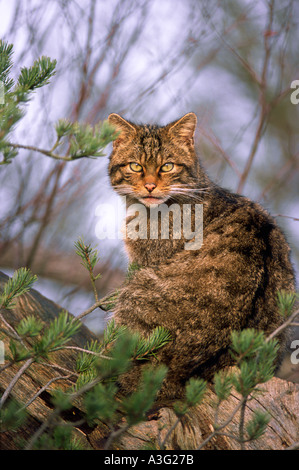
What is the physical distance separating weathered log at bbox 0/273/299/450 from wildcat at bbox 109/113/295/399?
23 cm

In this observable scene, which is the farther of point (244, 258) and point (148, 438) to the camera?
point (244, 258)

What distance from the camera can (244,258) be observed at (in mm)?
3104

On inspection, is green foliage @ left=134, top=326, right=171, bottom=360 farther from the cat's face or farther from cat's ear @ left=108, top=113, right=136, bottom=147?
cat's ear @ left=108, top=113, right=136, bottom=147

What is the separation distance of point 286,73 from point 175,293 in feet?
11.2

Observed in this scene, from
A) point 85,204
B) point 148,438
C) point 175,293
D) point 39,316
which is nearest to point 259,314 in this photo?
point 175,293

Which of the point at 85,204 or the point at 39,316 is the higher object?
the point at 85,204

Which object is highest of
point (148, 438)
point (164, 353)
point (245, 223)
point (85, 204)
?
point (85, 204)

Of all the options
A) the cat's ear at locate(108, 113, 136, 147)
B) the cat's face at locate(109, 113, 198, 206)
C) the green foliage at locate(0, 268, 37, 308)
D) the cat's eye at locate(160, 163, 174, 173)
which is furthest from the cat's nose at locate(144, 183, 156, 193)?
the green foliage at locate(0, 268, 37, 308)

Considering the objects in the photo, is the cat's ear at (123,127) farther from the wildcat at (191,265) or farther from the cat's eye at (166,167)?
the cat's eye at (166,167)

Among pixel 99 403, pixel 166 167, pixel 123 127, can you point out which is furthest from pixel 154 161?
pixel 99 403

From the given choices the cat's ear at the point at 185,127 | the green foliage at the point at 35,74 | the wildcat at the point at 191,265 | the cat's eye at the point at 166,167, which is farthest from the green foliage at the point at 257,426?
the cat's ear at the point at 185,127

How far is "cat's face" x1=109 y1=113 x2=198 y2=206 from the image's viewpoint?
12.9 ft

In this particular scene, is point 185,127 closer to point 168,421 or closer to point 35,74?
point 35,74

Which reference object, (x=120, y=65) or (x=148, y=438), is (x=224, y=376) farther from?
(x=120, y=65)
